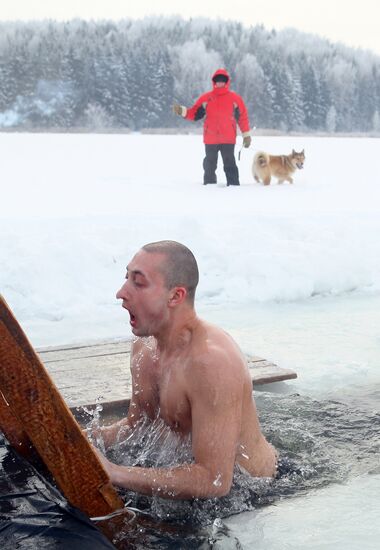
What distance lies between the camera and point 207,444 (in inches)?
102

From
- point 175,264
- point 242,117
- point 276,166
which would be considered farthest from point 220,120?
point 175,264

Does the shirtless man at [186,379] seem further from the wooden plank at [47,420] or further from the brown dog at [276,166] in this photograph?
the brown dog at [276,166]

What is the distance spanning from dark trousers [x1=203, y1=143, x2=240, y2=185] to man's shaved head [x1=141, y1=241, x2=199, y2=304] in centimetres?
961

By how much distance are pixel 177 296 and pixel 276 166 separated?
10510 mm

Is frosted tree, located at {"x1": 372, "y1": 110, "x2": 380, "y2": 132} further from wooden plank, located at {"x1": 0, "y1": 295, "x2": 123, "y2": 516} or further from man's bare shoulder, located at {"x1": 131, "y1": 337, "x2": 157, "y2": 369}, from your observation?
wooden plank, located at {"x1": 0, "y1": 295, "x2": 123, "y2": 516}

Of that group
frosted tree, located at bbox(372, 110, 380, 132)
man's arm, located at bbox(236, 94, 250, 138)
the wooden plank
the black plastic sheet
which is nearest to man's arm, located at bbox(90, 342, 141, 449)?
the black plastic sheet

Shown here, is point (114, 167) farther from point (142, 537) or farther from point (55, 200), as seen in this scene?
point (142, 537)

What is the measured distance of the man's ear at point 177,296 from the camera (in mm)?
2725

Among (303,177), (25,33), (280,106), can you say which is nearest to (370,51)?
(280,106)

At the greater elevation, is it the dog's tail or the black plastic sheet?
the dog's tail

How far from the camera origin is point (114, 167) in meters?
14.7

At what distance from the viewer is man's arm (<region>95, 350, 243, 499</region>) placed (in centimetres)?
260

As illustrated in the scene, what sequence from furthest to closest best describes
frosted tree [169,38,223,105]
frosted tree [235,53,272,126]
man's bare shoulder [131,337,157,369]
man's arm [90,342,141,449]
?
frosted tree [235,53,272,126] → frosted tree [169,38,223,105] → man's arm [90,342,141,449] → man's bare shoulder [131,337,157,369]

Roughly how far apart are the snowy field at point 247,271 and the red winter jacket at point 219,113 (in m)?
1.17
